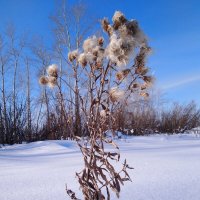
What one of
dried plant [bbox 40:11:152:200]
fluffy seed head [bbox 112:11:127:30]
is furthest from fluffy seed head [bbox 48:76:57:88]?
fluffy seed head [bbox 112:11:127:30]

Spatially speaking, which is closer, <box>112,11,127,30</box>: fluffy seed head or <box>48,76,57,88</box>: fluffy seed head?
<box>112,11,127,30</box>: fluffy seed head

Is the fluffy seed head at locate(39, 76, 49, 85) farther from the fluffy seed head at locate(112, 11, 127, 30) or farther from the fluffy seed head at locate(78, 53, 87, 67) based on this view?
the fluffy seed head at locate(112, 11, 127, 30)

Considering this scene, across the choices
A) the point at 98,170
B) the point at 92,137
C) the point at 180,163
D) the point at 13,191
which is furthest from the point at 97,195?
the point at 180,163

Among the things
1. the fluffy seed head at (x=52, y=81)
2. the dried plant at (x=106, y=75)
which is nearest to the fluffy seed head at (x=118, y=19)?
the dried plant at (x=106, y=75)

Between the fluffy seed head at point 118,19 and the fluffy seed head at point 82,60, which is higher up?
the fluffy seed head at point 118,19

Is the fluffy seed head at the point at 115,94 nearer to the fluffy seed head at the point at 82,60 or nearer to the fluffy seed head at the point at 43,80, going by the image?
the fluffy seed head at the point at 82,60

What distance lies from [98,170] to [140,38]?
465 mm

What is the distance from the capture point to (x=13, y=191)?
5.50 feet

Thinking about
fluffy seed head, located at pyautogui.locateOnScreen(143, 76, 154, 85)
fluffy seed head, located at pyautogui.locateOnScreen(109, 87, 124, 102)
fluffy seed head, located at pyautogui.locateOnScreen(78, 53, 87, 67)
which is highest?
fluffy seed head, located at pyautogui.locateOnScreen(78, 53, 87, 67)

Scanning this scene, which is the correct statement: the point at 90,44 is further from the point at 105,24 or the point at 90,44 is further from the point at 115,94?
the point at 115,94

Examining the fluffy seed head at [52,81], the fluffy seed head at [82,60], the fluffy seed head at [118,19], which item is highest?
the fluffy seed head at [118,19]

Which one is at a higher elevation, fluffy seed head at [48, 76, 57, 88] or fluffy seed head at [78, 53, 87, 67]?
fluffy seed head at [78, 53, 87, 67]

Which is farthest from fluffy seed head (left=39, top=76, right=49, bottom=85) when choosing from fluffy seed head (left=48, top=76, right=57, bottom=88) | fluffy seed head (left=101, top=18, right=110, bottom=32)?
fluffy seed head (left=101, top=18, right=110, bottom=32)

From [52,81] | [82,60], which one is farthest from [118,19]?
[52,81]
